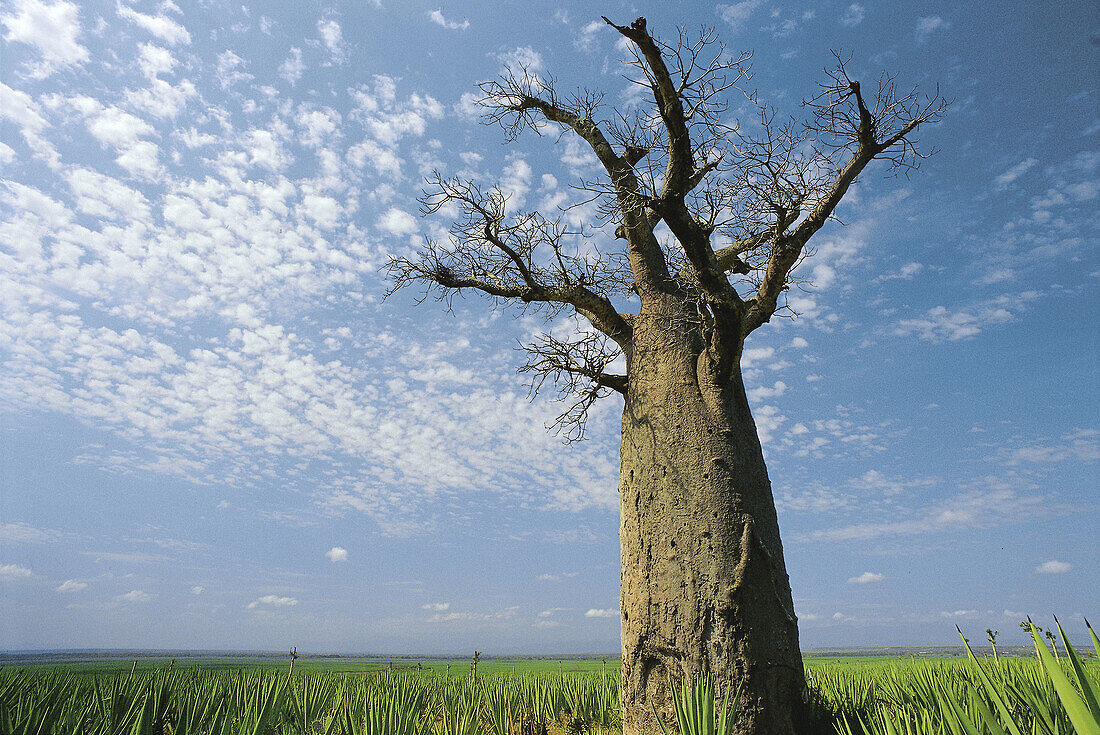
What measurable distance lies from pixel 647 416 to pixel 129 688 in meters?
5.00

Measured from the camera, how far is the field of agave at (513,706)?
1.81 metres

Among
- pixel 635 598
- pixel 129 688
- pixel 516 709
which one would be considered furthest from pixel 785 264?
pixel 129 688

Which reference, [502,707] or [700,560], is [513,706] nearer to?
[502,707]

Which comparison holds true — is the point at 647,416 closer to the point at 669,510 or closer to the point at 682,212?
the point at 669,510

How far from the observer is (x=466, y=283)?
6.05m

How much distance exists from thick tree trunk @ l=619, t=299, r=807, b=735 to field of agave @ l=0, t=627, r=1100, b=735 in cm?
26

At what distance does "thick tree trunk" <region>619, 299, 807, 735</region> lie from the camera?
396cm

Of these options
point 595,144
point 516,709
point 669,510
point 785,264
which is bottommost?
point 516,709

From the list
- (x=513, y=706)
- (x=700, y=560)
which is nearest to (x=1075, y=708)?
(x=700, y=560)

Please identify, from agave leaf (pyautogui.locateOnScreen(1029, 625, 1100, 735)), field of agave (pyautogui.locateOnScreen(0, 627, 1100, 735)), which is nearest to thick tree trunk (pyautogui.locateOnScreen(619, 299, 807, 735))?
field of agave (pyautogui.locateOnScreen(0, 627, 1100, 735))

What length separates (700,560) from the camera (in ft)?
13.7

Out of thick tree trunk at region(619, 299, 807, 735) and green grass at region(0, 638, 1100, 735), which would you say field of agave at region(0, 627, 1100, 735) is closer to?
green grass at region(0, 638, 1100, 735)

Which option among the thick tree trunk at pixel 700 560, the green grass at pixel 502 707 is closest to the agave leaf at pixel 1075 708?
the green grass at pixel 502 707

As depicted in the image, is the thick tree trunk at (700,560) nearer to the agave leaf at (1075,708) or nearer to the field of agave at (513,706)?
the field of agave at (513,706)
